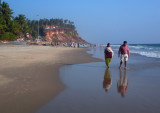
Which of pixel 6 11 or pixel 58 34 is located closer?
pixel 6 11

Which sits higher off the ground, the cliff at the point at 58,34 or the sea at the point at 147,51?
the cliff at the point at 58,34

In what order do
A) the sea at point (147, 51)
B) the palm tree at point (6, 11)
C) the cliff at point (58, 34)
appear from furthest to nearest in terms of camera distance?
1. the cliff at point (58, 34)
2. the palm tree at point (6, 11)
3. the sea at point (147, 51)

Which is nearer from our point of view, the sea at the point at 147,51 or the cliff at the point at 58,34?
the sea at the point at 147,51

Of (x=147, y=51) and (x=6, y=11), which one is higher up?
(x=6, y=11)

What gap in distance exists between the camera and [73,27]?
6216 inches

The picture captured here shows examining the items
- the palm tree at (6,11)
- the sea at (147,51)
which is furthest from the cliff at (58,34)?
the sea at (147,51)

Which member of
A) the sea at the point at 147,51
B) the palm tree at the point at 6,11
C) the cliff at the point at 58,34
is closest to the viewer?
the sea at the point at 147,51

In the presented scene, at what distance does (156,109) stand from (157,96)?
3.20ft

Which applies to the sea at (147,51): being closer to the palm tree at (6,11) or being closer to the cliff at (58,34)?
the palm tree at (6,11)

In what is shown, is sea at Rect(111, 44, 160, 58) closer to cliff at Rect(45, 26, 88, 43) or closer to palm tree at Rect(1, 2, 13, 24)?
palm tree at Rect(1, 2, 13, 24)

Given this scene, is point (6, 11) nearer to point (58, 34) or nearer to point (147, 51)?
point (147, 51)

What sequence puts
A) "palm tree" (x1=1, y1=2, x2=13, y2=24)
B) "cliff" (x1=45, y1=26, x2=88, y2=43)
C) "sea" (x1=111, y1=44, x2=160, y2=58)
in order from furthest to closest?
1. "cliff" (x1=45, y1=26, x2=88, y2=43)
2. "palm tree" (x1=1, y1=2, x2=13, y2=24)
3. "sea" (x1=111, y1=44, x2=160, y2=58)

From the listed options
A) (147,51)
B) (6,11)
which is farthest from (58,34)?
(147,51)

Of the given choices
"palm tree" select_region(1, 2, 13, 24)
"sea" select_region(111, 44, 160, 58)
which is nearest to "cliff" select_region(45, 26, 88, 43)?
"palm tree" select_region(1, 2, 13, 24)
